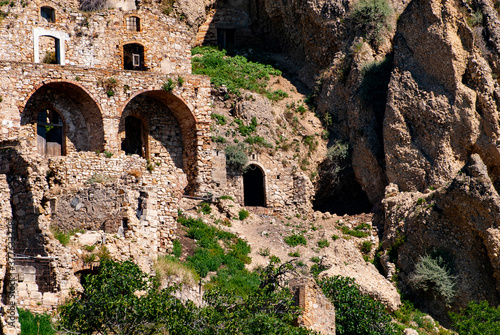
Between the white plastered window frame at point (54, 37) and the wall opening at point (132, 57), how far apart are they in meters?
2.67

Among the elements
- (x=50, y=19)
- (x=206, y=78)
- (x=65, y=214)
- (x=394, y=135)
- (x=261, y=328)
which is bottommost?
(x=261, y=328)

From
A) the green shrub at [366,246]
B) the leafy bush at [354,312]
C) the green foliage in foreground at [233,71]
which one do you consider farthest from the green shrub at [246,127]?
the leafy bush at [354,312]

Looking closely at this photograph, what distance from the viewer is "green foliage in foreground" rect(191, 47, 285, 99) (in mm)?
42356

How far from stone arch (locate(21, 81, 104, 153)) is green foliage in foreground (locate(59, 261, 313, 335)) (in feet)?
44.9

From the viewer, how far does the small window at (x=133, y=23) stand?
1619 inches

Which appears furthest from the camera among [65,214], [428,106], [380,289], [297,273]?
[428,106]

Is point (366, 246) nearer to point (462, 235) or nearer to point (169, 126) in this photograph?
point (462, 235)

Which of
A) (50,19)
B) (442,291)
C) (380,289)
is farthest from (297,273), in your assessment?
(50,19)

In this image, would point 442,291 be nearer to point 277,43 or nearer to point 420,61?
point 420,61

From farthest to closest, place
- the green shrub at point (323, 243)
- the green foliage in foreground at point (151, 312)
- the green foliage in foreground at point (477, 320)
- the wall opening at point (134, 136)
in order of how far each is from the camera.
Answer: the wall opening at point (134, 136) < the green shrub at point (323, 243) < the green foliage in foreground at point (477, 320) < the green foliage in foreground at point (151, 312)

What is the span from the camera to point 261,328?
23531mm

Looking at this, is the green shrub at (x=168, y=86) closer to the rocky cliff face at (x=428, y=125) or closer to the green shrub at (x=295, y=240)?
the rocky cliff face at (x=428, y=125)

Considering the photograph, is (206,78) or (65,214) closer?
(65,214)

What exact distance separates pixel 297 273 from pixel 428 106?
13931 mm
